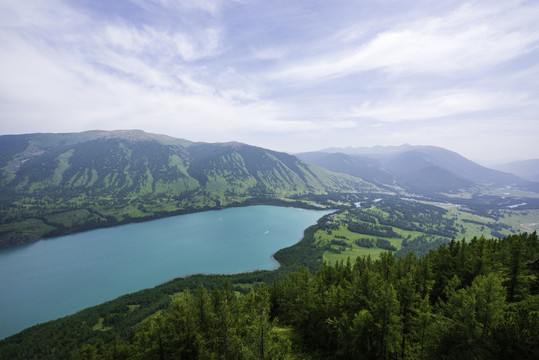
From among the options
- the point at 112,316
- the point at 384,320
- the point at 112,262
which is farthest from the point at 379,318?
the point at 112,262

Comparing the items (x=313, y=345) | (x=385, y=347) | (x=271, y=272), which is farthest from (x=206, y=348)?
(x=271, y=272)

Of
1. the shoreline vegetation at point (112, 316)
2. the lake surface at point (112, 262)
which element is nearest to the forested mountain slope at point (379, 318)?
the shoreline vegetation at point (112, 316)

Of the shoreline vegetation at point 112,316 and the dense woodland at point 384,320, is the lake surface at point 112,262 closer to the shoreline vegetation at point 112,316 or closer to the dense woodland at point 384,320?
the shoreline vegetation at point 112,316

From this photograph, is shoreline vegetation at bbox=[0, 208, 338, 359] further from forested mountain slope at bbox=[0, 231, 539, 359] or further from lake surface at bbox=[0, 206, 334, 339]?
forested mountain slope at bbox=[0, 231, 539, 359]

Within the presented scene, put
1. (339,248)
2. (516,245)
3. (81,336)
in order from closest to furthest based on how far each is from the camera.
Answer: (516,245) → (81,336) → (339,248)

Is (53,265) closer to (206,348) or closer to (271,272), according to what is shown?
(271,272)

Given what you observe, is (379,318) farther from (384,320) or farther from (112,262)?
(112,262)
